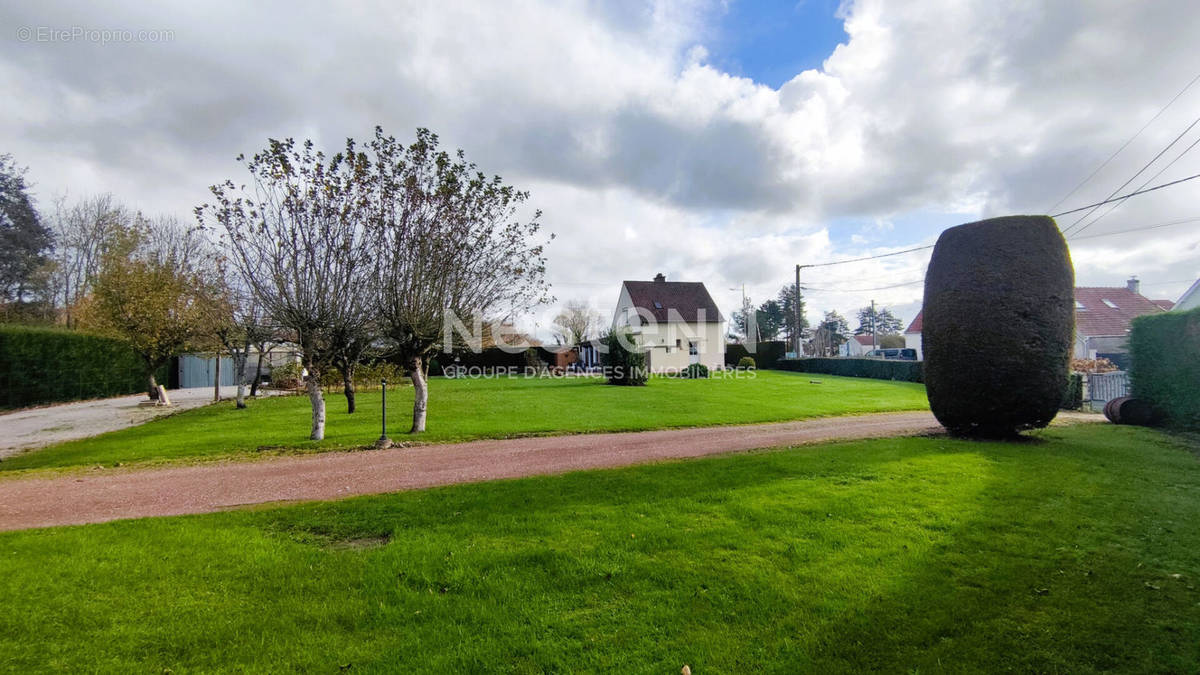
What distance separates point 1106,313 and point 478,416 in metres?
34.2

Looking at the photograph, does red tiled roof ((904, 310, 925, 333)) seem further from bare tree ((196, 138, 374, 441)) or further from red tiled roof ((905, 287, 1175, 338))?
bare tree ((196, 138, 374, 441))

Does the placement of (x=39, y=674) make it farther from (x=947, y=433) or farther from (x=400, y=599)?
(x=947, y=433)

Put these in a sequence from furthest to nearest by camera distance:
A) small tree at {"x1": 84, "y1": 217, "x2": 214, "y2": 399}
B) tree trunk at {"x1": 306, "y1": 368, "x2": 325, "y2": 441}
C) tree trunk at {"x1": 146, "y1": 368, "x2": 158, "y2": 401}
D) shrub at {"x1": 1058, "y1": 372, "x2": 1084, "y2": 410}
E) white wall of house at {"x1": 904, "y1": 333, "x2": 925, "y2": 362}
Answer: white wall of house at {"x1": 904, "y1": 333, "x2": 925, "y2": 362} → tree trunk at {"x1": 146, "y1": 368, "x2": 158, "y2": 401} → small tree at {"x1": 84, "y1": 217, "x2": 214, "y2": 399} → shrub at {"x1": 1058, "y1": 372, "x2": 1084, "y2": 410} → tree trunk at {"x1": 306, "y1": 368, "x2": 325, "y2": 441}

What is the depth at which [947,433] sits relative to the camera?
996 centimetres

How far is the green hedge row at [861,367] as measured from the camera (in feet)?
85.3

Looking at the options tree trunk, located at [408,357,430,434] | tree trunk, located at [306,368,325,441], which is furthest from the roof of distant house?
tree trunk, located at [306,368,325,441]

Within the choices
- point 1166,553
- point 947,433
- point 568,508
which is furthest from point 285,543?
point 947,433

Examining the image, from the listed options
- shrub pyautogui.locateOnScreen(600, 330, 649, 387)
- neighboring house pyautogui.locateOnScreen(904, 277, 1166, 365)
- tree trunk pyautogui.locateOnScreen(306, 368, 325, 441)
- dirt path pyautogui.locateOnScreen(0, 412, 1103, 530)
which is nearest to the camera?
dirt path pyautogui.locateOnScreen(0, 412, 1103, 530)

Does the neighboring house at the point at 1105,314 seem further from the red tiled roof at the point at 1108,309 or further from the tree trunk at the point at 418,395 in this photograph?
the tree trunk at the point at 418,395

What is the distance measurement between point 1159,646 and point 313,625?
16.0ft

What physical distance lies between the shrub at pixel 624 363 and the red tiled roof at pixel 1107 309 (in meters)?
22.3

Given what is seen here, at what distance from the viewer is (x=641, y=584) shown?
3594mm

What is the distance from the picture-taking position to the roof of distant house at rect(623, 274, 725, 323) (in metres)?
35.1

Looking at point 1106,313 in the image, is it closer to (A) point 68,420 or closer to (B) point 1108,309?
(B) point 1108,309
